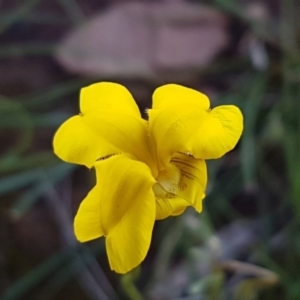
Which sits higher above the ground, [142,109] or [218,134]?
[218,134]

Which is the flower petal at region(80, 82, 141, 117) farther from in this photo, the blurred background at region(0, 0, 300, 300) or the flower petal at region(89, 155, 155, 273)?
the blurred background at region(0, 0, 300, 300)

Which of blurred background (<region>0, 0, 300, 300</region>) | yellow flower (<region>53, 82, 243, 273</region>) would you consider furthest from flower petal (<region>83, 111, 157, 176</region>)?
blurred background (<region>0, 0, 300, 300</region>)

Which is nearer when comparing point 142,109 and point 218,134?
point 218,134

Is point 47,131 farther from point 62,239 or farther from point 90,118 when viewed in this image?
point 90,118

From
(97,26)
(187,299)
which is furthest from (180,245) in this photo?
(97,26)

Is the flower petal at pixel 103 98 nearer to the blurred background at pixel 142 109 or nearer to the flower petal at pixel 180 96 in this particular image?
the flower petal at pixel 180 96

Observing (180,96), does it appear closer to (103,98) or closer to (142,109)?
(103,98)

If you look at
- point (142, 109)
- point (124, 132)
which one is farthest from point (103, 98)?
point (142, 109)
